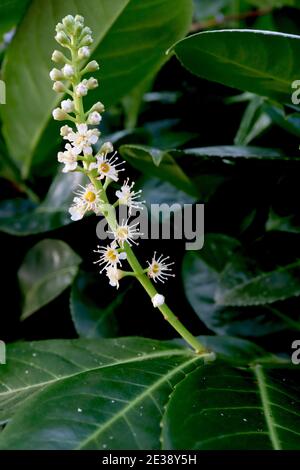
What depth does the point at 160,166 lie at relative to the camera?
122cm

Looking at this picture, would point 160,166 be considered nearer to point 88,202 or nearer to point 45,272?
point 88,202

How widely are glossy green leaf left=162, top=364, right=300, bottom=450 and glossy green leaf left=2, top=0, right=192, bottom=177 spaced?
704 millimetres

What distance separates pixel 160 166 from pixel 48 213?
1.06ft

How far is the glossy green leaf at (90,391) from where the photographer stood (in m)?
0.80

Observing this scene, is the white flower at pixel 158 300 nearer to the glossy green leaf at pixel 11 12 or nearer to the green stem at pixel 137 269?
the green stem at pixel 137 269

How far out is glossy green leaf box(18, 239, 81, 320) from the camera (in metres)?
1.42

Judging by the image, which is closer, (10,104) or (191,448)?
(191,448)

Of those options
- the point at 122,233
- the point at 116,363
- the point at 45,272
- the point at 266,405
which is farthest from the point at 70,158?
the point at 45,272

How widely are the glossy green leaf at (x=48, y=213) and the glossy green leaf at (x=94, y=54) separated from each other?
0.15 metres

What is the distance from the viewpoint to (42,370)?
1052 mm

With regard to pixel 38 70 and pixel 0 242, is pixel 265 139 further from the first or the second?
pixel 0 242

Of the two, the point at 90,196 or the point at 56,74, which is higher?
the point at 56,74
